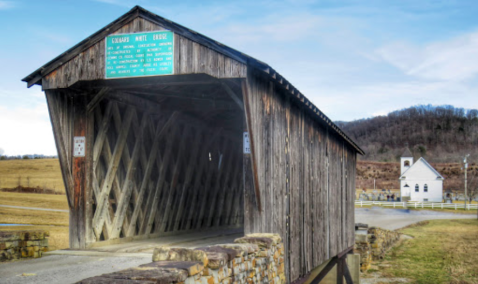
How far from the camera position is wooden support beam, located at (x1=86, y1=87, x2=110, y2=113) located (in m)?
8.81

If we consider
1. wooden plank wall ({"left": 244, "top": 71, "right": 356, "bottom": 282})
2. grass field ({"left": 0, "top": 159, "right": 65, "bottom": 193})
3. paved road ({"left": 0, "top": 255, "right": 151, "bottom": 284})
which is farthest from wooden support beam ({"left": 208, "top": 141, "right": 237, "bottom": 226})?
grass field ({"left": 0, "top": 159, "right": 65, "bottom": 193})

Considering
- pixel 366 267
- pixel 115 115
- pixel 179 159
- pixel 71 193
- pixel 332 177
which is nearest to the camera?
pixel 71 193

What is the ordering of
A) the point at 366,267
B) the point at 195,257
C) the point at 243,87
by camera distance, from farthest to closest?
the point at 366,267 < the point at 243,87 < the point at 195,257

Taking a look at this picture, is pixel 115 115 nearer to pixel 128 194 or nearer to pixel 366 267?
pixel 128 194

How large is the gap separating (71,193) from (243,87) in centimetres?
358

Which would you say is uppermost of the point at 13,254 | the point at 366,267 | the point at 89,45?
the point at 89,45

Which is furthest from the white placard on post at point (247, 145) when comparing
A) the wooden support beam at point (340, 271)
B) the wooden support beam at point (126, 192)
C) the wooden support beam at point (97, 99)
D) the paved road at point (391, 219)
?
the paved road at point (391, 219)

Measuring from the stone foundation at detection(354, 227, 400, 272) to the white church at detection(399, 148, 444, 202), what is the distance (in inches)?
1769

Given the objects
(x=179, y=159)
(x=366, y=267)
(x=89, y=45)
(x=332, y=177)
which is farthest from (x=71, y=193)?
(x=366, y=267)

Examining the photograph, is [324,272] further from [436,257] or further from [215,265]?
[215,265]

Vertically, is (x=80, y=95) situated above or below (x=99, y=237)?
above

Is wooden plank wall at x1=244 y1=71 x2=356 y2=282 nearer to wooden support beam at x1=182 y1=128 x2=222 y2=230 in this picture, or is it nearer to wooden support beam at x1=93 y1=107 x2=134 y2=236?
wooden support beam at x1=93 y1=107 x2=134 y2=236

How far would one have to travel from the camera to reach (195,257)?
5.00m

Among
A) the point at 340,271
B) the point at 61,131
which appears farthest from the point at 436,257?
the point at 61,131
